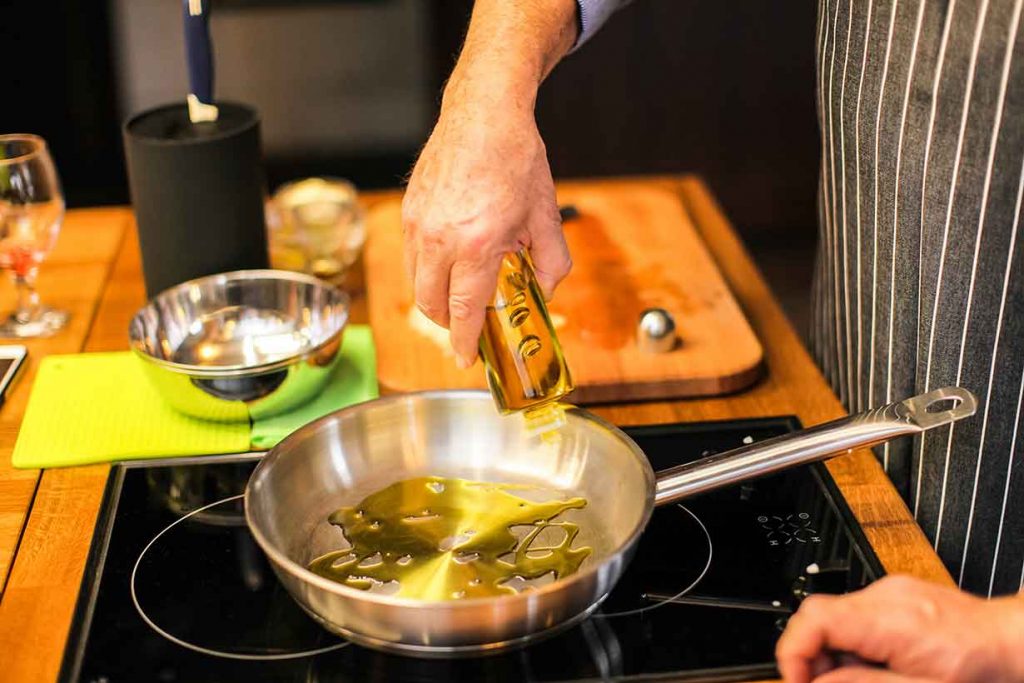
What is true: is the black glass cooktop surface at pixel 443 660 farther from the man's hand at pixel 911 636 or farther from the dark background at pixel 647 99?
the dark background at pixel 647 99

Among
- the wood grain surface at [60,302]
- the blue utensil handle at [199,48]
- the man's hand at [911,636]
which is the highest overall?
the blue utensil handle at [199,48]

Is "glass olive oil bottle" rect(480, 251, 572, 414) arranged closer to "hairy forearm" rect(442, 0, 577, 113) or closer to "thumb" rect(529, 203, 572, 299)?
"thumb" rect(529, 203, 572, 299)

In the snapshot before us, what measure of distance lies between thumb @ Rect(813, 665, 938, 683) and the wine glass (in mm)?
973

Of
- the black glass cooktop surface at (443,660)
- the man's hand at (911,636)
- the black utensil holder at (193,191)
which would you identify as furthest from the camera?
the black utensil holder at (193,191)

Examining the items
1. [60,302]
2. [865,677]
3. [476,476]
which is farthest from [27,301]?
[865,677]

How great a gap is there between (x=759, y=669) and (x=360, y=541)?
12.8 inches

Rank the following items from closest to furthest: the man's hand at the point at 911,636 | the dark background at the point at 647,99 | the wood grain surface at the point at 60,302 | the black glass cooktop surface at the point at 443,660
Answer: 1. the man's hand at the point at 911,636
2. the black glass cooktop surface at the point at 443,660
3. the wood grain surface at the point at 60,302
4. the dark background at the point at 647,99

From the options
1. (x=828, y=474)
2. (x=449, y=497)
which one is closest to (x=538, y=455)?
(x=449, y=497)

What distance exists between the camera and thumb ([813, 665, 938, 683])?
2.43 feet

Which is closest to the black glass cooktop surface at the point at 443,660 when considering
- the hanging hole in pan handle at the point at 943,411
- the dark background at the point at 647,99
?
the hanging hole in pan handle at the point at 943,411

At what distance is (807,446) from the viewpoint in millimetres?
963

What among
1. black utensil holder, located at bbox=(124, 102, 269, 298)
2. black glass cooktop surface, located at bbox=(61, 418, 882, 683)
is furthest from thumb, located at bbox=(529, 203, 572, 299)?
black utensil holder, located at bbox=(124, 102, 269, 298)

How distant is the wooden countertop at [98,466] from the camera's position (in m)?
0.93

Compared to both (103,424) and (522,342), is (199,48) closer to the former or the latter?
(103,424)
